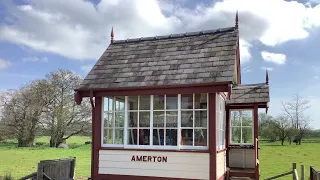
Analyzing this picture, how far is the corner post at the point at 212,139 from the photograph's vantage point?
8.38 meters

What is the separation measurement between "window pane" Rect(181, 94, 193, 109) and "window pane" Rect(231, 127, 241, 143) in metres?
3.86

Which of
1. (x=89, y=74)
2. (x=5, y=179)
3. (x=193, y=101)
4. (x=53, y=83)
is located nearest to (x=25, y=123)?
(x=53, y=83)

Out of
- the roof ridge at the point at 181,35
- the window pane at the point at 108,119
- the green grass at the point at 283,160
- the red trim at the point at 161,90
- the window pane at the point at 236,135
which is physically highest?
the roof ridge at the point at 181,35

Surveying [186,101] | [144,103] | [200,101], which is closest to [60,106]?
[144,103]

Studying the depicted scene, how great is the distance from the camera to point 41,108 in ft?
123

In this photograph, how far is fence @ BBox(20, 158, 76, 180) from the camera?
8.25 m

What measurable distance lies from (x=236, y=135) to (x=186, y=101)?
409 cm

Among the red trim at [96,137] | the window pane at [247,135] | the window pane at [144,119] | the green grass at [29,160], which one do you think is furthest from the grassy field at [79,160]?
the window pane at [144,119]

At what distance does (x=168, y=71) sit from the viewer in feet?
31.0

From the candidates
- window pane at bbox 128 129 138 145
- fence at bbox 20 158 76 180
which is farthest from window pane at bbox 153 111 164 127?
fence at bbox 20 158 76 180

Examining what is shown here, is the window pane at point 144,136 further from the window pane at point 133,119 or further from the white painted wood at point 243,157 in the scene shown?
the white painted wood at point 243,157

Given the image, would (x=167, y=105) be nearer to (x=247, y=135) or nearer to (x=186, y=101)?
(x=186, y=101)

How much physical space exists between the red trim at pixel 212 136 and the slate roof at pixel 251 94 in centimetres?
241

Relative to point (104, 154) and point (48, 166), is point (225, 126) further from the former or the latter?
point (48, 166)
